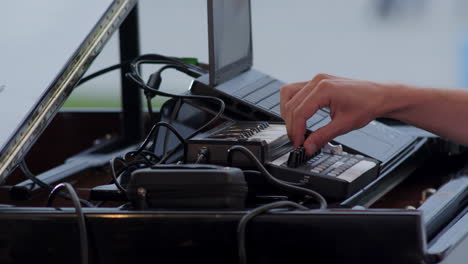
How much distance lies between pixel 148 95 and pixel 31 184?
7.7 inches

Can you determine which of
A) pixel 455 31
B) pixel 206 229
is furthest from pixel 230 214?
pixel 455 31

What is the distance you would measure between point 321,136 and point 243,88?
24 cm

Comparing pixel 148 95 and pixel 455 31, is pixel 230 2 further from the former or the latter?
pixel 455 31

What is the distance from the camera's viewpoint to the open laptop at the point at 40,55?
0.85 metres

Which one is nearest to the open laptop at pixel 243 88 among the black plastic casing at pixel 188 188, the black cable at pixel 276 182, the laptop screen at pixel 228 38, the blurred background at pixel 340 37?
the laptop screen at pixel 228 38

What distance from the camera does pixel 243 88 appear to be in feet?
3.58

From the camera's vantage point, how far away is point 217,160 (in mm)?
856

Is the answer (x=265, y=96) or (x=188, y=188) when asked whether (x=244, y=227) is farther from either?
(x=265, y=96)

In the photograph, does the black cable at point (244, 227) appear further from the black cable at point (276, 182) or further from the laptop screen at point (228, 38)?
the laptop screen at point (228, 38)

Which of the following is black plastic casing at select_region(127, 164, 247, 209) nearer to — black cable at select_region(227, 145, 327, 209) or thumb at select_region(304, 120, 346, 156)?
black cable at select_region(227, 145, 327, 209)

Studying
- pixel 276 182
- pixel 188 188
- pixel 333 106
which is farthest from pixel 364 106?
pixel 188 188

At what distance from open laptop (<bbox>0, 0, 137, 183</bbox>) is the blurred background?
5065 mm

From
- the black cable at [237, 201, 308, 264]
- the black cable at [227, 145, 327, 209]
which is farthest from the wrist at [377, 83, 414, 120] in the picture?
the black cable at [237, 201, 308, 264]

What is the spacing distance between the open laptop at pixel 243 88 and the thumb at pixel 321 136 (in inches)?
4.2
